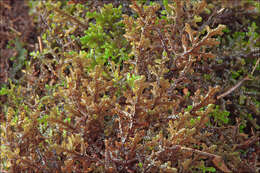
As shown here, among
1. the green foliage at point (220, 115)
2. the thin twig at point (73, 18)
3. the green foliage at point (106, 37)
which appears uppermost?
the thin twig at point (73, 18)

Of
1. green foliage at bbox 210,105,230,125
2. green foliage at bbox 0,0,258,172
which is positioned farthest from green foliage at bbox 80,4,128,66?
green foliage at bbox 210,105,230,125

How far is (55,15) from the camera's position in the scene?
7.67ft

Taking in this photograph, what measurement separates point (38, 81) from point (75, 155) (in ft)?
3.33

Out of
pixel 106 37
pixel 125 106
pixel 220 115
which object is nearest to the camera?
pixel 125 106

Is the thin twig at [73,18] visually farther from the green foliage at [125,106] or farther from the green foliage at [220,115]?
the green foliage at [220,115]

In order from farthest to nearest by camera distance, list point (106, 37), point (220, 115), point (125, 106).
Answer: point (106, 37)
point (220, 115)
point (125, 106)

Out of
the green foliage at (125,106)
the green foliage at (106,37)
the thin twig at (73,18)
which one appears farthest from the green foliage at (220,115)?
the thin twig at (73,18)

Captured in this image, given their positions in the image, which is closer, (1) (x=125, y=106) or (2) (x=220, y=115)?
(1) (x=125, y=106)

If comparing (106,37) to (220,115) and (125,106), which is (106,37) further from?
(220,115)

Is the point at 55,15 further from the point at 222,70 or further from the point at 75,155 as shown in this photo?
the point at 222,70

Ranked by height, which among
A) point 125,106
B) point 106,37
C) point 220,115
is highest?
point 106,37

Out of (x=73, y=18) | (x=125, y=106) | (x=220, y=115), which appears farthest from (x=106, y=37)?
(x=220, y=115)

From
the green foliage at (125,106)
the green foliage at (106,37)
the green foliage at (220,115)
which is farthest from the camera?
the green foliage at (106,37)

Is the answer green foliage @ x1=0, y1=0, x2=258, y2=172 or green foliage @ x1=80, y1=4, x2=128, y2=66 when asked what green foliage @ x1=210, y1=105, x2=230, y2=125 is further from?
green foliage @ x1=80, y1=4, x2=128, y2=66
